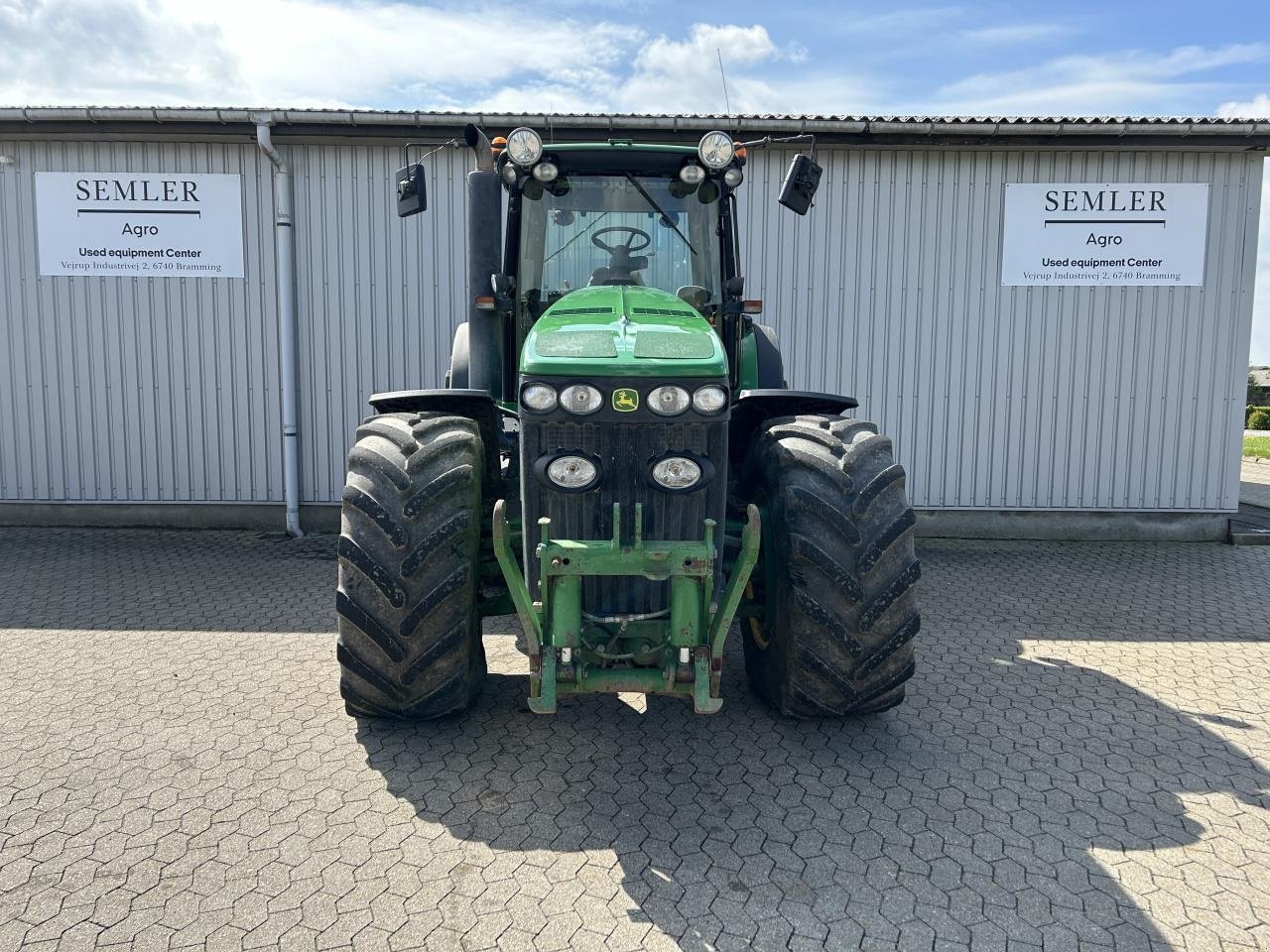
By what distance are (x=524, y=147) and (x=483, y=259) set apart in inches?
23.6

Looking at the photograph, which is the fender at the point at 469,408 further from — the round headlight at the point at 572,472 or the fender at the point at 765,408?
the fender at the point at 765,408

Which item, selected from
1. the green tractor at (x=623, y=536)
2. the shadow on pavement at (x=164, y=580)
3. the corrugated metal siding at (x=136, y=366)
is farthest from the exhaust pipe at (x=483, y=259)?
the corrugated metal siding at (x=136, y=366)

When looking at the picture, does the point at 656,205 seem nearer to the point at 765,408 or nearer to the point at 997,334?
the point at 765,408

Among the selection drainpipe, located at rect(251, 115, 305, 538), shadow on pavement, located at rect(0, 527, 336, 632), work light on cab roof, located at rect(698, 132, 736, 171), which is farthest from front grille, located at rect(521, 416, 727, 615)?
drainpipe, located at rect(251, 115, 305, 538)

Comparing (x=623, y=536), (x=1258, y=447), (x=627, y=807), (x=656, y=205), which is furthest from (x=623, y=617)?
(x=1258, y=447)

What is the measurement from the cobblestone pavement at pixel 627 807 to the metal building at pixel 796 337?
3.25 m

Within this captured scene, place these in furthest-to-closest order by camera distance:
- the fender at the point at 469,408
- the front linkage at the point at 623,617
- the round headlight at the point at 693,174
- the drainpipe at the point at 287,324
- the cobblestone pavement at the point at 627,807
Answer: the drainpipe at the point at 287,324
the round headlight at the point at 693,174
the fender at the point at 469,408
the front linkage at the point at 623,617
the cobblestone pavement at the point at 627,807

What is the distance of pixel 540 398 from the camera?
345 cm

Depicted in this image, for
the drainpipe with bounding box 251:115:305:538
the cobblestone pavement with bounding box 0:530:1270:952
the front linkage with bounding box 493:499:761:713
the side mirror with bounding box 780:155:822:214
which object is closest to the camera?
the cobblestone pavement with bounding box 0:530:1270:952

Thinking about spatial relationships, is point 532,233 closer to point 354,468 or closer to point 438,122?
point 354,468

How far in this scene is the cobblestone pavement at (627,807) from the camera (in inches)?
109

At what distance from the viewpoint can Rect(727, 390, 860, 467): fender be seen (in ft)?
14.3

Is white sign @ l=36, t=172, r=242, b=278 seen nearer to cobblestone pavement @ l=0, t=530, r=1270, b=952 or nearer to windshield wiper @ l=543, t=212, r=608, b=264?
cobblestone pavement @ l=0, t=530, r=1270, b=952

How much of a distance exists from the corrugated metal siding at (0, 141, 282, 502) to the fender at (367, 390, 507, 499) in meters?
4.73
